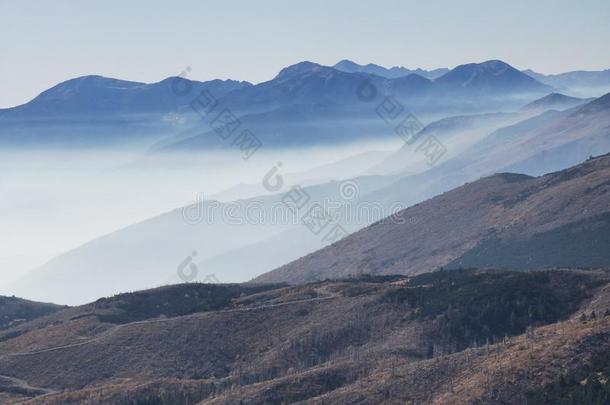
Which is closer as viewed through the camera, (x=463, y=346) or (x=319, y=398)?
(x=319, y=398)

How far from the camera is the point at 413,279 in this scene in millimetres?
145000

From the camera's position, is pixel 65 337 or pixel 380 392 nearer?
pixel 380 392

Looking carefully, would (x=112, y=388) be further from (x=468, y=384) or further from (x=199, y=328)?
(x=468, y=384)

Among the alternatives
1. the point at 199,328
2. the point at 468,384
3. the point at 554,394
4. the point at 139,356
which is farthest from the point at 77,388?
the point at 554,394

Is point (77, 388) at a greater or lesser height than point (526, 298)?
greater

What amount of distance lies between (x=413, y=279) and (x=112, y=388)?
56010 mm

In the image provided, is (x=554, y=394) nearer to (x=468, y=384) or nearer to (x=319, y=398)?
(x=468, y=384)

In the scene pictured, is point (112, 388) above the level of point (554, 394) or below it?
above

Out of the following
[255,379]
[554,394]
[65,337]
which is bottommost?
[554,394]

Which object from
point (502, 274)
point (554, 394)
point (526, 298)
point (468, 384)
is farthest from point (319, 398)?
point (502, 274)

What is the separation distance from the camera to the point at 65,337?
13412cm

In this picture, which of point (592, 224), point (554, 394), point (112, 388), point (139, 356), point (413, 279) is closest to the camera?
point (554, 394)

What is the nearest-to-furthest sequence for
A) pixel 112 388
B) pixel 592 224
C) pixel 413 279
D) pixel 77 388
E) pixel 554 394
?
pixel 554 394 → pixel 112 388 → pixel 77 388 → pixel 413 279 → pixel 592 224

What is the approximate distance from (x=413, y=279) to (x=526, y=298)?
32302mm
